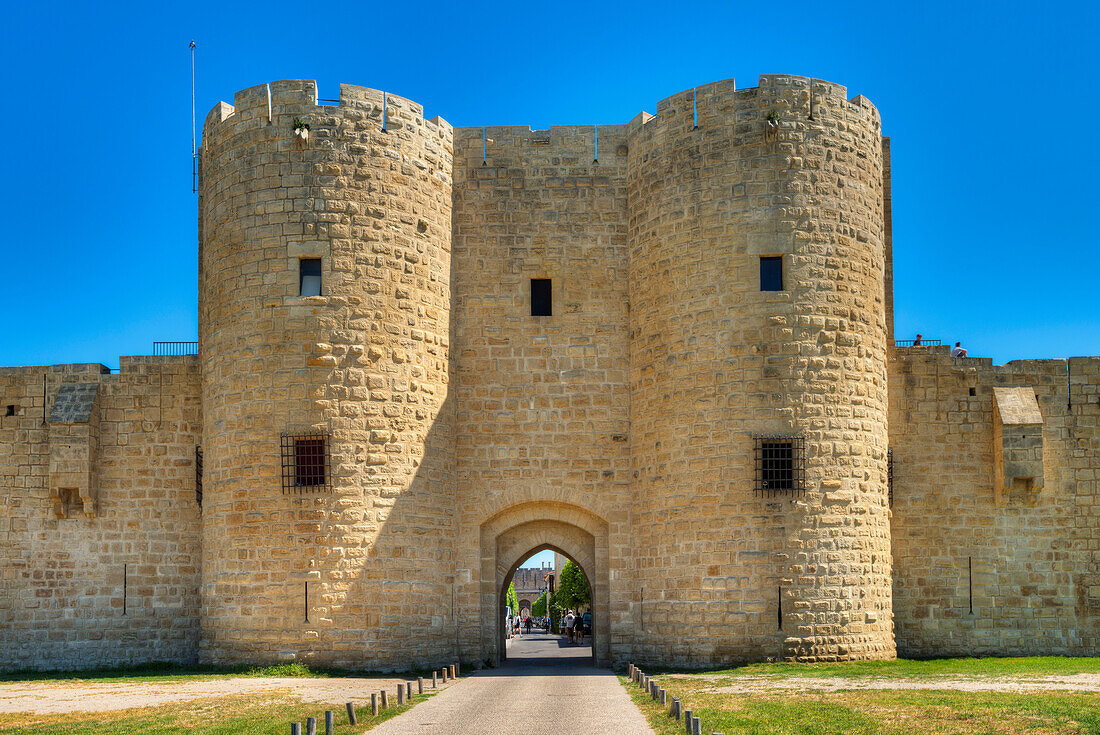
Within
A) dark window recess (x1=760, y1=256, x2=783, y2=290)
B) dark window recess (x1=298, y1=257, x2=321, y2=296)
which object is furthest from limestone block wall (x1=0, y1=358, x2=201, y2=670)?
dark window recess (x1=760, y1=256, x2=783, y2=290)

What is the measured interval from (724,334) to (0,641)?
1481 centimetres

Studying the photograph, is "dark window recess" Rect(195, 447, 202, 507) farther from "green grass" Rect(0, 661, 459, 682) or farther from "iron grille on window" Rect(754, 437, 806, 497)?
"iron grille on window" Rect(754, 437, 806, 497)

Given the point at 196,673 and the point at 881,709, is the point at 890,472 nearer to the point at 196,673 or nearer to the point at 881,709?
the point at 881,709

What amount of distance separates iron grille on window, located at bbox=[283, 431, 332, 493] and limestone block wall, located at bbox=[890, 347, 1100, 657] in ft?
35.4

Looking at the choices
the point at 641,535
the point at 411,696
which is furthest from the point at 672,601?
the point at 411,696

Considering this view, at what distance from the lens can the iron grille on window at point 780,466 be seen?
63.3 ft

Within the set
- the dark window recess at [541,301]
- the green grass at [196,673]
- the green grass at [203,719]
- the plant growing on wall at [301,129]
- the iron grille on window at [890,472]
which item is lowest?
Result: the green grass at [196,673]

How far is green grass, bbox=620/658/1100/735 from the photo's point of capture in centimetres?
1138

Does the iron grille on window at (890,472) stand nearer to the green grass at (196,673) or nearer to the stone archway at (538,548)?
the stone archway at (538,548)

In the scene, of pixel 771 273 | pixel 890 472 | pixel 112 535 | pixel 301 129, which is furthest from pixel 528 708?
pixel 301 129


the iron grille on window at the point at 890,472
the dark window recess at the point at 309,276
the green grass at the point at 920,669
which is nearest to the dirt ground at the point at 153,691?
the green grass at the point at 920,669

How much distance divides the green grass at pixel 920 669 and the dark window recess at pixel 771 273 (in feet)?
21.6

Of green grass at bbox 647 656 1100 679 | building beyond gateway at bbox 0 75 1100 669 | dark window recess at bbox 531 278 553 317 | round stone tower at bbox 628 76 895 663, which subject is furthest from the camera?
dark window recess at bbox 531 278 553 317

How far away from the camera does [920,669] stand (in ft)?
A: 58.7
